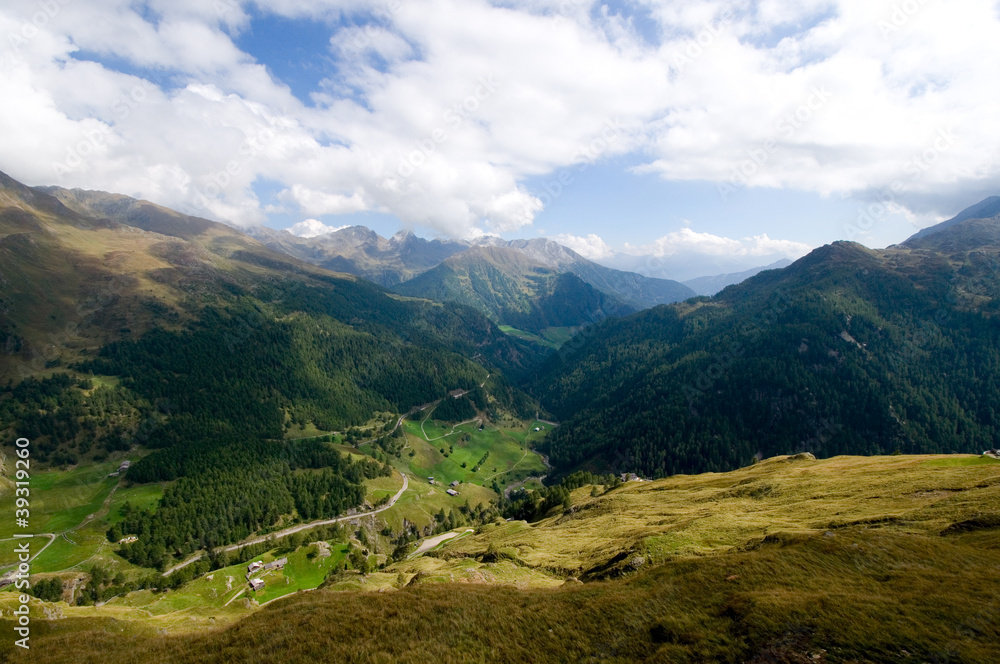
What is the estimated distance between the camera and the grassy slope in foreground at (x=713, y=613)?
20.0 m

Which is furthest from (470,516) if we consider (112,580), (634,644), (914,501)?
(634,644)

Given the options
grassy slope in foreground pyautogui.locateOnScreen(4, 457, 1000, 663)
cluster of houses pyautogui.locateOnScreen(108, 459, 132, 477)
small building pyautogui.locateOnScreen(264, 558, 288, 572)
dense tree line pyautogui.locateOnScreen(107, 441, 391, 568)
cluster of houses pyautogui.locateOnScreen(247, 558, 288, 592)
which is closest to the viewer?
grassy slope in foreground pyautogui.locateOnScreen(4, 457, 1000, 663)

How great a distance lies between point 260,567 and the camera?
424 ft

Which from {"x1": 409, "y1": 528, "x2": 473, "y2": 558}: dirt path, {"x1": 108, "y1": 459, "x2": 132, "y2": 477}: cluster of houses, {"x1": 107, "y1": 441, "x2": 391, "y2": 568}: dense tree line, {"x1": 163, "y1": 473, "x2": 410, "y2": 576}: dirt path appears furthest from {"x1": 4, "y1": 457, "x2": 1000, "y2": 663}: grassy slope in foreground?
{"x1": 108, "y1": 459, "x2": 132, "y2": 477}: cluster of houses

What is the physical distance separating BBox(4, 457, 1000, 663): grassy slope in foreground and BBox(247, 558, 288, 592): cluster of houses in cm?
8603

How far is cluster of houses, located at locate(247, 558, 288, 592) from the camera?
12094cm

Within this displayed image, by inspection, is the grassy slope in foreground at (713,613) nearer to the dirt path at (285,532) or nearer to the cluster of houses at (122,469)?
the dirt path at (285,532)

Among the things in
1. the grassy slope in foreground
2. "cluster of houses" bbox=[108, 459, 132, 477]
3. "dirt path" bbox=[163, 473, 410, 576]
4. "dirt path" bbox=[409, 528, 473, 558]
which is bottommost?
"dirt path" bbox=[163, 473, 410, 576]

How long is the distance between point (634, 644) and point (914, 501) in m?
47.8

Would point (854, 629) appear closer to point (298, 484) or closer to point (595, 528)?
point (595, 528)

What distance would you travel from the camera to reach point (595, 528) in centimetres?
7881

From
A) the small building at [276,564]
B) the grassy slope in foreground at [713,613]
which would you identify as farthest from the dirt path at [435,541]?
the grassy slope in foreground at [713,613]

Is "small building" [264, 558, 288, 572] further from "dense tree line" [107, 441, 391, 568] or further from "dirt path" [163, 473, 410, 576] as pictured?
"dense tree line" [107, 441, 391, 568]

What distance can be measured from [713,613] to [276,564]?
149613 millimetres
